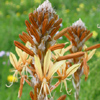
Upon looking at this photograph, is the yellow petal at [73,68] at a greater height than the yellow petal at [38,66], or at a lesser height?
lesser

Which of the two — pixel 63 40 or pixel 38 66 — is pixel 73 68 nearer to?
pixel 38 66

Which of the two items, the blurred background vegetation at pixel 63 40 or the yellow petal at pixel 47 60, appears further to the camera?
the blurred background vegetation at pixel 63 40

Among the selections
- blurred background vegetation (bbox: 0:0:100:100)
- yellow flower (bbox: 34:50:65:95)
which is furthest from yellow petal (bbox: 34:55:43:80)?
blurred background vegetation (bbox: 0:0:100:100)

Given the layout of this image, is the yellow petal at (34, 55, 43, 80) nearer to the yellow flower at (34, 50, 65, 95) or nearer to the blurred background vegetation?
the yellow flower at (34, 50, 65, 95)

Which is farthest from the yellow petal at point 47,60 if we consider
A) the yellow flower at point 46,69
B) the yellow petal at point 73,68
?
the yellow petal at point 73,68

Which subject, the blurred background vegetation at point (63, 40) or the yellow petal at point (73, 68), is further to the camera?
the blurred background vegetation at point (63, 40)

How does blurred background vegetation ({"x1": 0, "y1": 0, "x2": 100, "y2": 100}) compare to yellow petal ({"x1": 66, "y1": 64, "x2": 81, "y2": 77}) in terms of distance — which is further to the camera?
blurred background vegetation ({"x1": 0, "y1": 0, "x2": 100, "y2": 100})

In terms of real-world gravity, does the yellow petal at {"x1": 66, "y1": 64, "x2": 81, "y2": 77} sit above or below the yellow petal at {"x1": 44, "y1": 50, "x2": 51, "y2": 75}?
below

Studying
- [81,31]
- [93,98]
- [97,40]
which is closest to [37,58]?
[81,31]

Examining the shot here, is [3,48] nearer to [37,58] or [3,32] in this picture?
[3,32]

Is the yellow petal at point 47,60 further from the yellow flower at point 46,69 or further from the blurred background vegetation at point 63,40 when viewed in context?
the blurred background vegetation at point 63,40

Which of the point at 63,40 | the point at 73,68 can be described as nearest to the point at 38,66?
the point at 73,68
